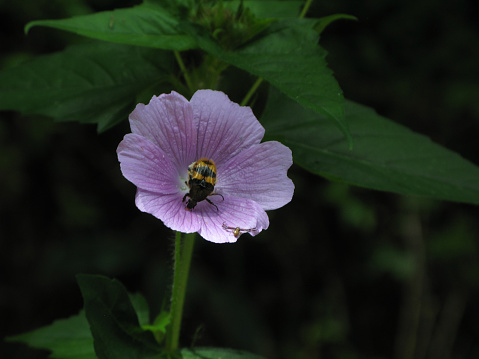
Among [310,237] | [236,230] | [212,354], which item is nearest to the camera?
[236,230]

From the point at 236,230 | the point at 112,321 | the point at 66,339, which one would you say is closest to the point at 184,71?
the point at 236,230

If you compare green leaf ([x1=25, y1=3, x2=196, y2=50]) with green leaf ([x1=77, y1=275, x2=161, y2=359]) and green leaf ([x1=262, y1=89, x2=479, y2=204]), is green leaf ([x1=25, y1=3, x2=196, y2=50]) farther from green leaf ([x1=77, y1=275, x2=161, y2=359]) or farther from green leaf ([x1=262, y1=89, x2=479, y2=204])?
green leaf ([x1=77, y1=275, x2=161, y2=359])

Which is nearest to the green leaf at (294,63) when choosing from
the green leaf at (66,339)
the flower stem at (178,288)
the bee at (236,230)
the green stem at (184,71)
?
the green stem at (184,71)

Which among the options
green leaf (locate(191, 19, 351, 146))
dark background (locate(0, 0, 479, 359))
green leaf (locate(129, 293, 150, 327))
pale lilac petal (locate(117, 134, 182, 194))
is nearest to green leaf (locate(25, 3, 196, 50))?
green leaf (locate(191, 19, 351, 146))

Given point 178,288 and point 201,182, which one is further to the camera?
point 178,288

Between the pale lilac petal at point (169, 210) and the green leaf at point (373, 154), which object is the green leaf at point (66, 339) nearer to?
the pale lilac petal at point (169, 210)

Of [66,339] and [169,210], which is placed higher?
[169,210]

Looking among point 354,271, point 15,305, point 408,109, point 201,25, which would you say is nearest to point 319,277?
point 354,271

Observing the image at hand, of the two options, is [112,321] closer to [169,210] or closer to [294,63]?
[169,210]
